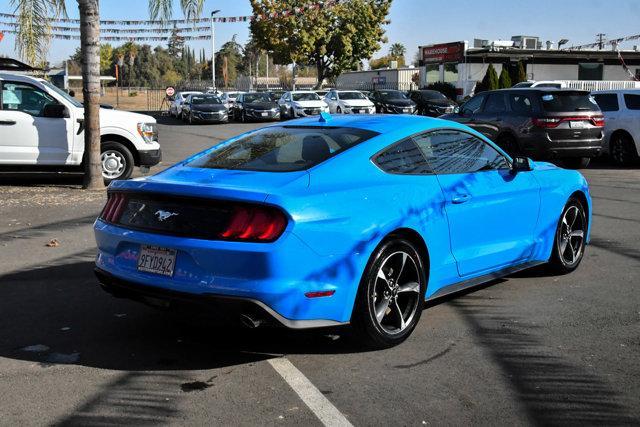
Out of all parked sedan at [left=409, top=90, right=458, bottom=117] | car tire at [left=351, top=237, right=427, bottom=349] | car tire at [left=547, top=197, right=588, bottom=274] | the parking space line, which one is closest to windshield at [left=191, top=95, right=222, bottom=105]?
parked sedan at [left=409, top=90, right=458, bottom=117]

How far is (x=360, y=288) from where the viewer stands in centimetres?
473

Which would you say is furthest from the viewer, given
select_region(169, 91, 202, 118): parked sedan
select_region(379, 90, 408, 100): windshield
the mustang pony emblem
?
select_region(169, 91, 202, 118): parked sedan

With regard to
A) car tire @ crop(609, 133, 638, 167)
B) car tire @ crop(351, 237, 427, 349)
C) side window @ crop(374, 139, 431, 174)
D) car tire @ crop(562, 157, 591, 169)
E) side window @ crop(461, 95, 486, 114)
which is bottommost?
car tire @ crop(351, 237, 427, 349)

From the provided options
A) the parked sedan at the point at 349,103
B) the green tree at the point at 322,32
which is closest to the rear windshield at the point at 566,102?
the parked sedan at the point at 349,103

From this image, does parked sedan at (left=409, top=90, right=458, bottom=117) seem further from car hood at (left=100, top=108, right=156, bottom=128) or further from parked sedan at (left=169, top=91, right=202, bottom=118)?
car hood at (left=100, top=108, right=156, bottom=128)

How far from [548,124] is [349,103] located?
2117 cm

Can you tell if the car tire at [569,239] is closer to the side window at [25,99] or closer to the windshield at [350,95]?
the side window at [25,99]

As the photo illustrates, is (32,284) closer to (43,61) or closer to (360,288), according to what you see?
(360,288)

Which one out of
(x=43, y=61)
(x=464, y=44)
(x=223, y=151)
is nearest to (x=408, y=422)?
(x=223, y=151)

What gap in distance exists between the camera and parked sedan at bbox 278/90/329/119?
123 ft

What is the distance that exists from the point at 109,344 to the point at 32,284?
6.51 feet

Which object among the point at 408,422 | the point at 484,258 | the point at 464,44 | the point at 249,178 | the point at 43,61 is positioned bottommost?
the point at 408,422

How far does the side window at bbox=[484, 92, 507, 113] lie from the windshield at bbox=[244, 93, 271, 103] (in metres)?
24.2

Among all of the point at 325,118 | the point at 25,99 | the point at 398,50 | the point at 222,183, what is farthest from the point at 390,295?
the point at 398,50
